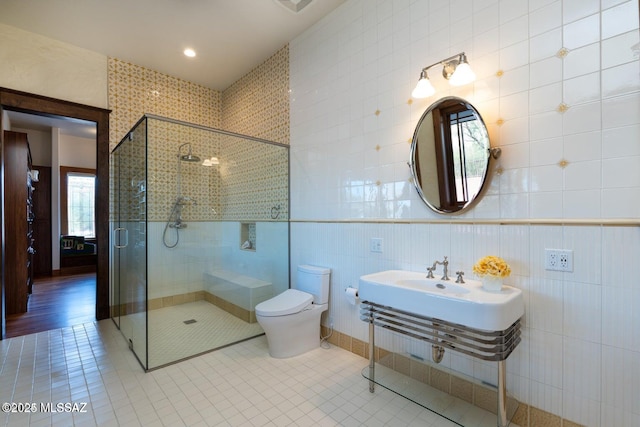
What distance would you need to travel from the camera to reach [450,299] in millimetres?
1479

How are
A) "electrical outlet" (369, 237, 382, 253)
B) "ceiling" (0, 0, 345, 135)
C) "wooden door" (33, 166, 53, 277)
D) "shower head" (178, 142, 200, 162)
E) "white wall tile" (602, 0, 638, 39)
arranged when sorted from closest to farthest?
"white wall tile" (602, 0, 638, 39) < "electrical outlet" (369, 237, 382, 253) < "ceiling" (0, 0, 345, 135) < "shower head" (178, 142, 200, 162) < "wooden door" (33, 166, 53, 277)

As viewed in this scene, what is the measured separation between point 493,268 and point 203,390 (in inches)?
77.5

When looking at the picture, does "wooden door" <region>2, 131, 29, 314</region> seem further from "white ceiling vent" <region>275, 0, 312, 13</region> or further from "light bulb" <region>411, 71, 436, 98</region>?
"light bulb" <region>411, 71, 436, 98</region>

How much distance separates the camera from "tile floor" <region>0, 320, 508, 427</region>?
1693 millimetres

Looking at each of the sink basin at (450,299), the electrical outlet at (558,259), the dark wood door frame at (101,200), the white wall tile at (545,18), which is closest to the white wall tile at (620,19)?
the white wall tile at (545,18)

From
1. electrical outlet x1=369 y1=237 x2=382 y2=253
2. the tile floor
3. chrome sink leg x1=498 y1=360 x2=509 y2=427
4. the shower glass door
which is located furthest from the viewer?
the shower glass door

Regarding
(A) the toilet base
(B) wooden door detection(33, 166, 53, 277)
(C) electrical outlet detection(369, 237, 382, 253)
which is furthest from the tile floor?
(B) wooden door detection(33, 166, 53, 277)

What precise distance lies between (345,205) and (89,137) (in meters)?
6.39

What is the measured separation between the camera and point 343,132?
2.60 metres

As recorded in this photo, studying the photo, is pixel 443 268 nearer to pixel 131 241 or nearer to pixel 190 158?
pixel 190 158

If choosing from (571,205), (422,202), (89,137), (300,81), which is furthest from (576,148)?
(89,137)

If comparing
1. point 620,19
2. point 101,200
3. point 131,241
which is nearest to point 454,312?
point 620,19

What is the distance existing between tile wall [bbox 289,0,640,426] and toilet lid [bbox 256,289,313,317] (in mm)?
575

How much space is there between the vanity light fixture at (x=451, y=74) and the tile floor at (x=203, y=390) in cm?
197
